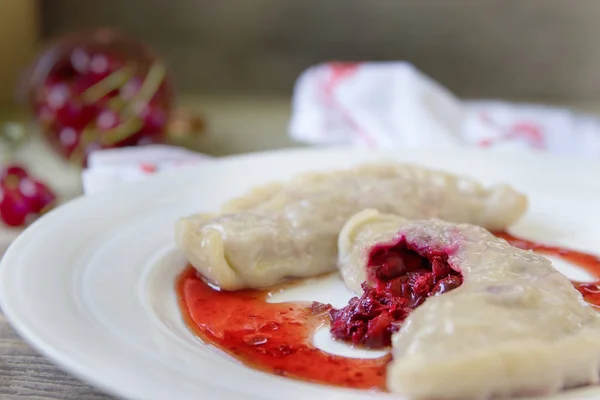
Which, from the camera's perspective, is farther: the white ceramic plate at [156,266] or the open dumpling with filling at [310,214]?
the open dumpling with filling at [310,214]

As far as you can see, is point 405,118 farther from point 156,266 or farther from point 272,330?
point 272,330

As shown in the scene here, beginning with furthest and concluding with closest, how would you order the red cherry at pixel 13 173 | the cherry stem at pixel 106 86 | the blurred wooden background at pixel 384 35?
the blurred wooden background at pixel 384 35 < the cherry stem at pixel 106 86 < the red cherry at pixel 13 173

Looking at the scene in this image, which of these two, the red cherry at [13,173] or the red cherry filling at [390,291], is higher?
the red cherry filling at [390,291]

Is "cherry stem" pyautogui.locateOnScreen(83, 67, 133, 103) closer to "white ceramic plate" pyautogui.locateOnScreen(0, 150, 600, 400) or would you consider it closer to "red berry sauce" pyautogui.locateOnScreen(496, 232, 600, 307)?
"white ceramic plate" pyautogui.locateOnScreen(0, 150, 600, 400)

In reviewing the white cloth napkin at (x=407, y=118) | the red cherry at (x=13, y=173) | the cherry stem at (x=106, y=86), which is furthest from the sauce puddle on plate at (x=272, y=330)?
the cherry stem at (x=106, y=86)

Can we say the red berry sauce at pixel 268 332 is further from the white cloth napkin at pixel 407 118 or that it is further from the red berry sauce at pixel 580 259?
the white cloth napkin at pixel 407 118

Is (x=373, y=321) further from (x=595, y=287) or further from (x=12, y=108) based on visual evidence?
(x=12, y=108)

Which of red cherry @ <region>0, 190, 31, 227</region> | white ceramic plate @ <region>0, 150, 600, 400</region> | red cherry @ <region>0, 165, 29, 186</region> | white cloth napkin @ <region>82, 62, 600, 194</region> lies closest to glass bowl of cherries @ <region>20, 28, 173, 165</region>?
white cloth napkin @ <region>82, 62, 600, 194</region>
